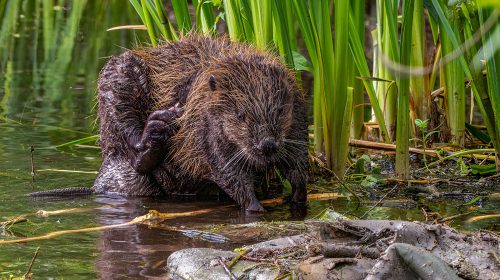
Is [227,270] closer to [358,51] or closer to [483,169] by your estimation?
[358,51]

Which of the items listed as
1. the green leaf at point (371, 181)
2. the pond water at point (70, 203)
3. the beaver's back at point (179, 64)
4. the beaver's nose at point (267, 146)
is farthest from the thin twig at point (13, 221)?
the green leaf at point (371, 181)

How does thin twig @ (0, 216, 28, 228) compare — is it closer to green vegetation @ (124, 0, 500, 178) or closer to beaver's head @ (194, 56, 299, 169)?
beaver's head @ (194, 56, 299, 169)

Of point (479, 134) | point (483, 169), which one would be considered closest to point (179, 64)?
point (483, 169)

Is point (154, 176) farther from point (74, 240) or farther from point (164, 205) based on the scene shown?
A: point (74, 240)

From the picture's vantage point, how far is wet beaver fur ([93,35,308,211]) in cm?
511

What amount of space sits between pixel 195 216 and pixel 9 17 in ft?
29.0

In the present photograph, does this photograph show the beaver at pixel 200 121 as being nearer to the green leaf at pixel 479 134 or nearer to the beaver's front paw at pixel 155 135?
the beaver's front paw at pixel 155 135

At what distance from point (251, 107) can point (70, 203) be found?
1133 mm

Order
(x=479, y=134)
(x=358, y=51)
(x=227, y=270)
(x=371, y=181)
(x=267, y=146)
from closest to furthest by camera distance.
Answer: (x=227, y=270) → (x=267, y=146) → (x=371, y=181) → (x=358, y=51) → (x=479, y=134)

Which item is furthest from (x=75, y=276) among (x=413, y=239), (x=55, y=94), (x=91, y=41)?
(x=91, y=41)

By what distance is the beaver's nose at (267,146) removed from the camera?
494cm

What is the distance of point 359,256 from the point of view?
349 cm

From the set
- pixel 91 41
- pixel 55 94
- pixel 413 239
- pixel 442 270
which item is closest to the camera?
pixel 442 270

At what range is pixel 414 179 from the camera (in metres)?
5.64
